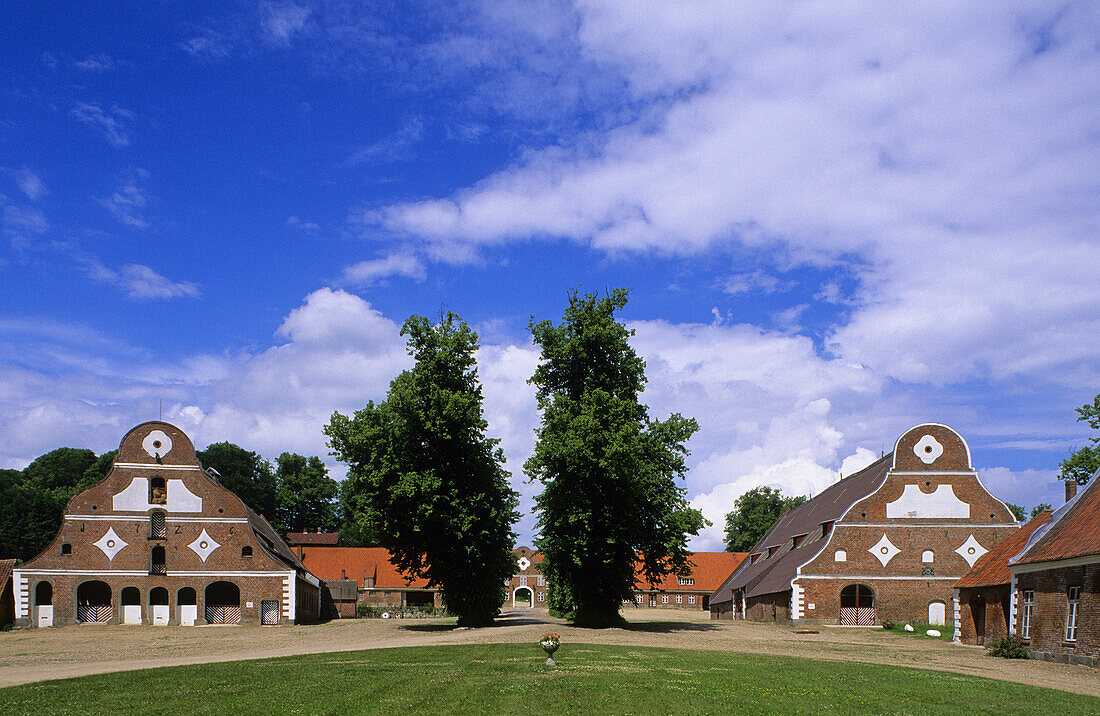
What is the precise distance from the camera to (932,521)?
4809 cm

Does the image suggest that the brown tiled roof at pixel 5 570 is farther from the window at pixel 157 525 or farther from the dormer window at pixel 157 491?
the dormer window at pixel 157 491

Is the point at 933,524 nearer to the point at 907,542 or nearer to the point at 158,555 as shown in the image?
the point at 907,542

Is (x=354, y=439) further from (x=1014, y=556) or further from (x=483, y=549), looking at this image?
(x=1014, y=556)

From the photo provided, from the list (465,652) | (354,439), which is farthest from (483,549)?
(465,652)

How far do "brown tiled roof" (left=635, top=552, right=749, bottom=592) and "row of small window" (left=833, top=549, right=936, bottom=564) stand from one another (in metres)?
51.0

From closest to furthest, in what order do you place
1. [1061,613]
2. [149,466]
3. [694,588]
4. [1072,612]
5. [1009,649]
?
[1072,612]
[1061,613]
[1009,649]
[149,466]
[694,588]

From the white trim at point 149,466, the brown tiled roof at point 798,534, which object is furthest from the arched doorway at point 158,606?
the brown tiled roof at point 798,534

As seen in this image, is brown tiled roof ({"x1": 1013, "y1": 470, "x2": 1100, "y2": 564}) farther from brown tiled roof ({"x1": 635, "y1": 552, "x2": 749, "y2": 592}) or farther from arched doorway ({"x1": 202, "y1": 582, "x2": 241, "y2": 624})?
brown tiled roof ({"x1": 635, "y1": 552, "x2": 749, "y2": 592})

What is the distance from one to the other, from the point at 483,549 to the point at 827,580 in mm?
19812

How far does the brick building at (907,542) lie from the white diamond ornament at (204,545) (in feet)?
115

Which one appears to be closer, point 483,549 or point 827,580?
point 483,549

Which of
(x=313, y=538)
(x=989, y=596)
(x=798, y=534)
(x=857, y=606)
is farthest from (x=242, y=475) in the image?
(x=989, y=596)

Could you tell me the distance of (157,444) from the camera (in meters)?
53.0

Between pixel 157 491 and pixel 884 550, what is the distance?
145 feet
